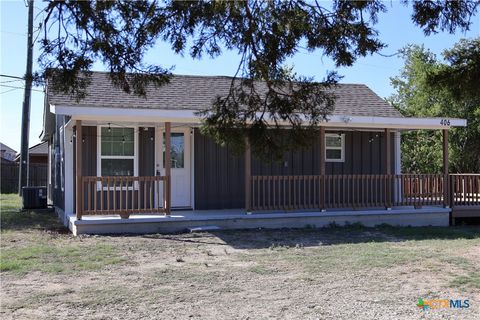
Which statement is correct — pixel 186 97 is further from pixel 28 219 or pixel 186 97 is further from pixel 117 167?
pixel 28 219

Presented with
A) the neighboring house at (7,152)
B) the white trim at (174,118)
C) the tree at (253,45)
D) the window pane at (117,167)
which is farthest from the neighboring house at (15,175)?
the neighboring house at (7,152)

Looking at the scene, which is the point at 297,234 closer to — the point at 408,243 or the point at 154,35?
the point at 408,243

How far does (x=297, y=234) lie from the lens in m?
11.0

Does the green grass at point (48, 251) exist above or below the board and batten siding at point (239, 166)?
below

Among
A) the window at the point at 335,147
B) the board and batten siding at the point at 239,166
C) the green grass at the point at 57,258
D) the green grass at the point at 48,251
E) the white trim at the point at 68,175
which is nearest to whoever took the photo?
the green grass at the point at 57,258

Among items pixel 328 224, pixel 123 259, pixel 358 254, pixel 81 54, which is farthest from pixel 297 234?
pixel 81 54

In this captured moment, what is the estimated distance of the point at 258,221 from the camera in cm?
1184

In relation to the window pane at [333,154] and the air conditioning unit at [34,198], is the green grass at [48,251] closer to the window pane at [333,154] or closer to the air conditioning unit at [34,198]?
the air conditioning unit at [34,198]

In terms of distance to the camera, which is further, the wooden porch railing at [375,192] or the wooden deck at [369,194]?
the wooden porch railing at [375,192]

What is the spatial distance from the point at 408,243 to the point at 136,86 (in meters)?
6.73

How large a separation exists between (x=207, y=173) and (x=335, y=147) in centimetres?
372

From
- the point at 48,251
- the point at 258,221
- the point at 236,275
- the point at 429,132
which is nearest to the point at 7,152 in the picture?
the point at 429,132

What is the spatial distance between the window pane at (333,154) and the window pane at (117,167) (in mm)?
5318

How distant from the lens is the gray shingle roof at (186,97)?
39.2 ft
